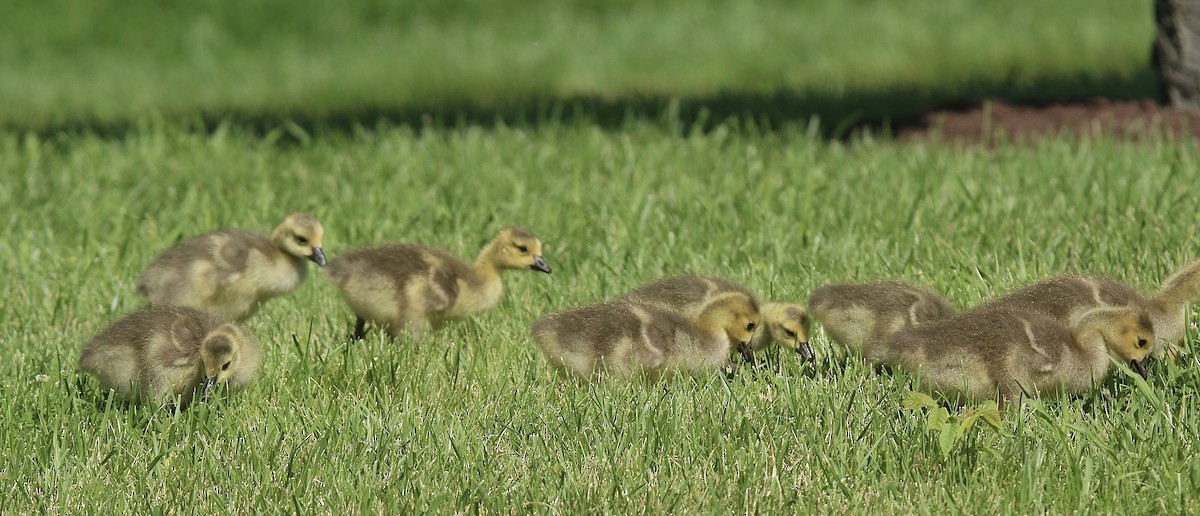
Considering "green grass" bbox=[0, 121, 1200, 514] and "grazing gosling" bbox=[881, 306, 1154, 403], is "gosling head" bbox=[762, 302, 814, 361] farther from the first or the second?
"grazing gosling" bbox=[881, 306, 1154, 403]

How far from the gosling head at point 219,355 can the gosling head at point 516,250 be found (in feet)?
5.28

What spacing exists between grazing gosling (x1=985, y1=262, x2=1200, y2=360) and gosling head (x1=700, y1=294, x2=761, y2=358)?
90cm

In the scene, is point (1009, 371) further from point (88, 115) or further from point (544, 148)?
point (88, 115)

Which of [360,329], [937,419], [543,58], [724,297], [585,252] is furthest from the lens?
[543,58]

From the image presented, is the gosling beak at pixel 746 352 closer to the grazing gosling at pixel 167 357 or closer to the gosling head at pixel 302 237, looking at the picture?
the grazing gosling at pixel 167 357

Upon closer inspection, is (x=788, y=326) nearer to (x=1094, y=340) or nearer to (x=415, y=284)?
(x=1094, y=340)

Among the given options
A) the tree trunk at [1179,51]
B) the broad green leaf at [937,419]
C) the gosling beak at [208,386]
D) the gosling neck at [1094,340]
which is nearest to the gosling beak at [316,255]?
the gosling beak at [208,386]

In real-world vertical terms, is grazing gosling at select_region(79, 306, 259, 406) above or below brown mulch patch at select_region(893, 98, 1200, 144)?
above

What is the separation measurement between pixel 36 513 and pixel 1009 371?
3.29 m

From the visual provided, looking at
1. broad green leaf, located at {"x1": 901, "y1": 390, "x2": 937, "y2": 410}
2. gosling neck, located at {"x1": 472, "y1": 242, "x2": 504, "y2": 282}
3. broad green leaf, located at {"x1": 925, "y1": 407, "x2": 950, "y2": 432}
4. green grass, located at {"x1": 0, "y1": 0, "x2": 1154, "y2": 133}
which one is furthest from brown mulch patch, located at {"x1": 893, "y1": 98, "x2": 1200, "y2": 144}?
broad green leaf, located at {"x1": 925, "y1": 407, "x2": 950, "y2": 432}

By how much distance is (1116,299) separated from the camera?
219 inches

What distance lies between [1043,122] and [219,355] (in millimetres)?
7158

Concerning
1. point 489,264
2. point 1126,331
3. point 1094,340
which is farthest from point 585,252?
point 1126,331

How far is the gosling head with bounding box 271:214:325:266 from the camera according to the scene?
22.1 feet
